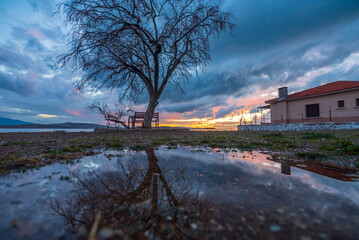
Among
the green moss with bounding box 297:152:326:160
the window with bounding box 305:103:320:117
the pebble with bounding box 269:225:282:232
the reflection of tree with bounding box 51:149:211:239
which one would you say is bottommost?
the reflection of tree with bounding box 51:149:211:239

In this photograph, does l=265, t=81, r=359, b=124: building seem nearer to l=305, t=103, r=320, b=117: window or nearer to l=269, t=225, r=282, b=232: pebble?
l=305, t=103, r=320, b=117: window

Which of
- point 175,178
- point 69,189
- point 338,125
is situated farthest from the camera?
point 338,125

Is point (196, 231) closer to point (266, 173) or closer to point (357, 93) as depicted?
point (266, 173)

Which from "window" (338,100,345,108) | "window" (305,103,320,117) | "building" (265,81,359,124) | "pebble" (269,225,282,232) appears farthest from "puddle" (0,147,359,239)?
"window" (305,103,320,117)

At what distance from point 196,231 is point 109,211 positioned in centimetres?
74

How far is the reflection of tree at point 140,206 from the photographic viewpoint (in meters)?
1.05

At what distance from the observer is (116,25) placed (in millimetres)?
10602

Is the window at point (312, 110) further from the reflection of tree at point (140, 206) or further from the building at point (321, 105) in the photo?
the reflection of tree at point (140, 206)

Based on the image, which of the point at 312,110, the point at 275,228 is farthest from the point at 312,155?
the point at 312,110

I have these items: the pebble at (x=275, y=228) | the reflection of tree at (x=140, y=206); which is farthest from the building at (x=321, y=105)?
the reflection of tree at (x=140, y=206)

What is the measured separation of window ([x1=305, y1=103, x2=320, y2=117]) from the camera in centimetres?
2034

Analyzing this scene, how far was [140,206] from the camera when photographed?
128 cm

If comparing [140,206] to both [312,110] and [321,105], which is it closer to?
[321,105]

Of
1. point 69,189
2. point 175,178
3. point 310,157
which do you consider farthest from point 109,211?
point 310,157
